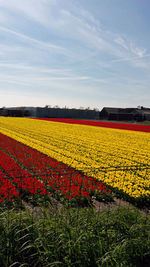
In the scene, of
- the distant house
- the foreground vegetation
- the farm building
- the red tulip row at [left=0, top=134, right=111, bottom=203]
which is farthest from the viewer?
the farm building

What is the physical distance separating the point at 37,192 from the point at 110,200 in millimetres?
2863

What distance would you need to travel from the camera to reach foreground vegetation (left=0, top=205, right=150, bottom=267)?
3602 mm

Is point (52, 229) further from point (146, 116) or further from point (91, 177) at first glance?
point (146, 116)

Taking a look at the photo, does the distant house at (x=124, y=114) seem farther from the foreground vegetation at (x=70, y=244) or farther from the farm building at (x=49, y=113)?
the foreground vegetation at (x=70, y=244)

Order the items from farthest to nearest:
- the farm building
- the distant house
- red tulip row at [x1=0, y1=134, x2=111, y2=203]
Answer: the farm building, the distant house, red tulip row at [x1=0, y1=134, x2=111, y2=203]

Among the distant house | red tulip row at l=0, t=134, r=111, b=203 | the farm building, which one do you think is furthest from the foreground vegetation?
the farm building

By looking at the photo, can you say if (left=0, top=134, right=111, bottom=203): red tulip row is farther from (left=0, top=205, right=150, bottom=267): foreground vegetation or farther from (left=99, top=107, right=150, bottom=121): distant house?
(left=99, top=107, right=150, bottom=121): distant house

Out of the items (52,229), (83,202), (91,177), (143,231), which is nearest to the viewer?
(52,229)

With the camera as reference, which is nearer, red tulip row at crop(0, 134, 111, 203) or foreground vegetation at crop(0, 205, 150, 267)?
foreground vegetation at crop(0, 205, 150, 267)

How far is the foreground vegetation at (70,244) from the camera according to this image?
11.8 ft

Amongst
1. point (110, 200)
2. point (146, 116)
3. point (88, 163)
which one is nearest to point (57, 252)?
point (110, 200)

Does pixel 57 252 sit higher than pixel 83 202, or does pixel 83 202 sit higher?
pixel 57 252

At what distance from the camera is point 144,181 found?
32.7 feet

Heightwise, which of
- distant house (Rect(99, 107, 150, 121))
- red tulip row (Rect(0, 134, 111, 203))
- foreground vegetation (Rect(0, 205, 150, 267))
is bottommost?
red tulip row (Rect(0, 134, 111, 203))
